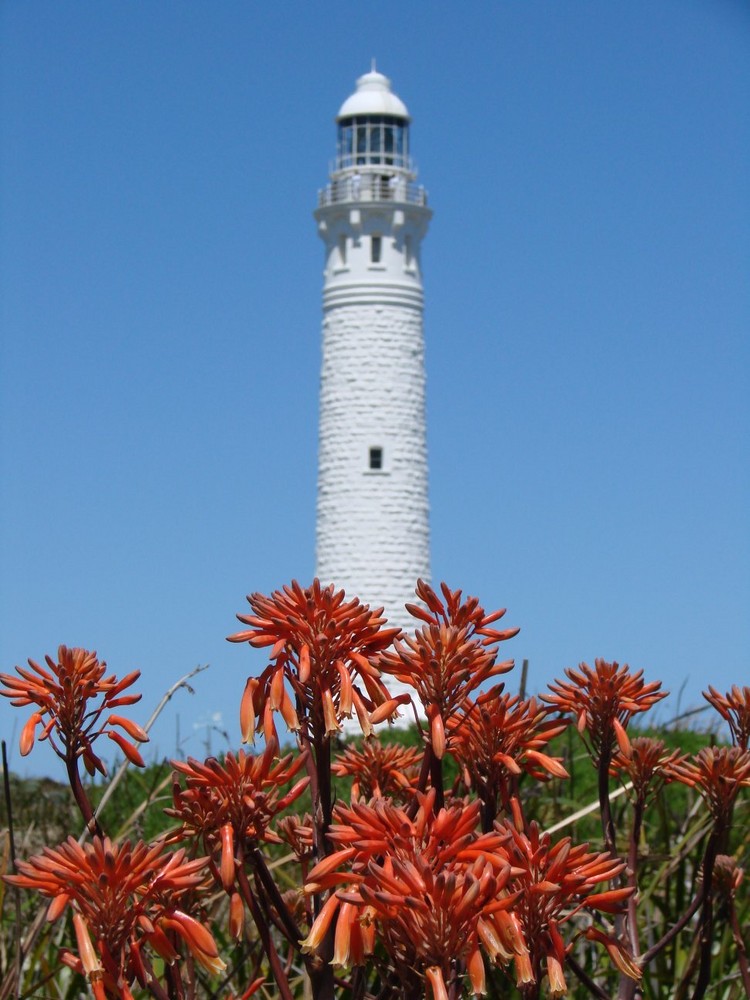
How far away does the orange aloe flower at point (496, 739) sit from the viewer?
242cm

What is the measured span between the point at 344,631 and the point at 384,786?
2.34 ft

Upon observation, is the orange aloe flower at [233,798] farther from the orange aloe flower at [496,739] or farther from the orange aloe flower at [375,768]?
the orange aloe flower at [375,768]

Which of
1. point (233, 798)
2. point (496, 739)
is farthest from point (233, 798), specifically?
point (496, 739)

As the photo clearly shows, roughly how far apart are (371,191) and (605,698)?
36.1 m

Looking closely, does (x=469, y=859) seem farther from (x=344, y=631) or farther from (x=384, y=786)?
(x=384, y=786)

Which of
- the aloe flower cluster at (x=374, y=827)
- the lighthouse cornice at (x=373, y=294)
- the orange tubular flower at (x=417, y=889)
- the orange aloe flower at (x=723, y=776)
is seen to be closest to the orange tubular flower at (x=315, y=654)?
the aloe flower cluster at (x=374, y=827)

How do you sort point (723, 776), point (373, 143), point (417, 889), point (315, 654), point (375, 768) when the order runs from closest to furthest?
point (417, 889) → point (315, 654) → point (723, 776) → point (375, 768) → point (373, 143)

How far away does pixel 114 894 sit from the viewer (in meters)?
1.90

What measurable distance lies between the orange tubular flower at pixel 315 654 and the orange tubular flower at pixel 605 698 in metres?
0.53

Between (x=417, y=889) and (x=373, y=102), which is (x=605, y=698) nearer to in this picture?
(x=417, y=889)

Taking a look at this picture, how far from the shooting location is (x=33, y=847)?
6.82m

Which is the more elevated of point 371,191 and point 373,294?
point 371,191

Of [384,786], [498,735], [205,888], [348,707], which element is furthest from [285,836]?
[348,707]

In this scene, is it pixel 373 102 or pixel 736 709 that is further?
pixel 373 102
